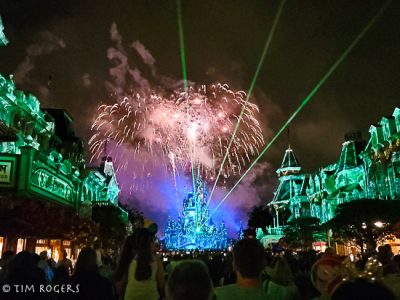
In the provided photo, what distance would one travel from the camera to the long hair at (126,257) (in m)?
5.86

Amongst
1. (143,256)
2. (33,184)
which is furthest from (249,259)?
(33,184)

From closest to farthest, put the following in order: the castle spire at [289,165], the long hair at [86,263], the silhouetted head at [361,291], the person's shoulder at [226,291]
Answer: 1. the silhouetted head at [361,291]
2. the person's shoulder at [226,291]
3. the long hair at [86,263]
4. the castle spire at [289,165]

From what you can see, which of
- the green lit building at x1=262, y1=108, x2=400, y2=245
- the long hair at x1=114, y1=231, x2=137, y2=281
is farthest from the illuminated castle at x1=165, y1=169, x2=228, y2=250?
the long hair at x1=114, y1=231, x2=137, y2=281

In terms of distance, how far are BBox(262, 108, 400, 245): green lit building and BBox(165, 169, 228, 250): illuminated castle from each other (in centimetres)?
1709

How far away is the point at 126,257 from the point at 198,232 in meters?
93.7

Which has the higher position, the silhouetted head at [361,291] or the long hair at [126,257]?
the long hair at [126,257]

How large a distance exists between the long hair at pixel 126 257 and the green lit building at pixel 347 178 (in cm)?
3762

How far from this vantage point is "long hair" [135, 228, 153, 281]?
5.59 meters

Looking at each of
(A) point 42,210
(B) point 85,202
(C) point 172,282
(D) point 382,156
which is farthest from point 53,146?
(C) point 172,282

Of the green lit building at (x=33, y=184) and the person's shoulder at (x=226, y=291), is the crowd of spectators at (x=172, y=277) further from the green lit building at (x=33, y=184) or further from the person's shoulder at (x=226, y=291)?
the green lit building at (x=33, y=184)

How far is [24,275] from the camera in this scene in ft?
17.7

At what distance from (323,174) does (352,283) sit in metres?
64.1

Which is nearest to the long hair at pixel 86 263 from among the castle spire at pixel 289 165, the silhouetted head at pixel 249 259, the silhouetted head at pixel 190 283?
the silhouetted head at pixel 249 259

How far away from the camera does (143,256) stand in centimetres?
568
